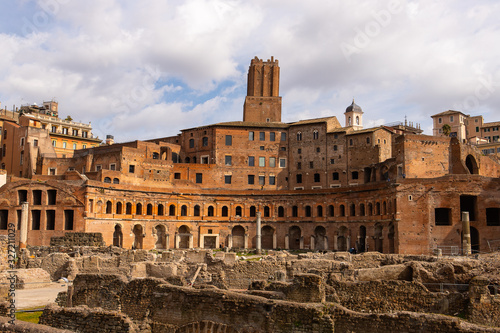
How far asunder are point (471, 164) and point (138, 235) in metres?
41.3

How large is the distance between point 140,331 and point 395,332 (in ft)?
24.8

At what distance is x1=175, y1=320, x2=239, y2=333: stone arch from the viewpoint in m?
13.2

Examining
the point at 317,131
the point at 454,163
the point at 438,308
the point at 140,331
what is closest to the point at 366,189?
the point at 454,163

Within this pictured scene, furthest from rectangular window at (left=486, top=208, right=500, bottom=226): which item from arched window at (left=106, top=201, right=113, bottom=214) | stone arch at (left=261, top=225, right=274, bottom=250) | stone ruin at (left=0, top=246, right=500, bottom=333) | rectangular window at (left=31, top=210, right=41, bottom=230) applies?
rectangular window at (left=31, top=210, right=41, bottom=230)

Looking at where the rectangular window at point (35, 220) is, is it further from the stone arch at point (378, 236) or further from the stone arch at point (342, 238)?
the stone arch at point (378, 236)

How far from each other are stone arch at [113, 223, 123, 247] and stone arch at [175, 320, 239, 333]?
44.3 metres

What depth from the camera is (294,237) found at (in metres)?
62.7

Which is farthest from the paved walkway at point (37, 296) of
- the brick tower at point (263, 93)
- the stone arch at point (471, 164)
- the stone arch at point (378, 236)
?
the brick tower at point (263, 93)

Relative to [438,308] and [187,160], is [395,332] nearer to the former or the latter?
[438,308]

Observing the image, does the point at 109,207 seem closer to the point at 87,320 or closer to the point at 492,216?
the point at 492,216

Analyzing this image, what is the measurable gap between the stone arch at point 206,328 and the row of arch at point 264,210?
38723 millimetres

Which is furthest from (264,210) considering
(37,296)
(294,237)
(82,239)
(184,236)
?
(37,296)

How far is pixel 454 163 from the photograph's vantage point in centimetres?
5409

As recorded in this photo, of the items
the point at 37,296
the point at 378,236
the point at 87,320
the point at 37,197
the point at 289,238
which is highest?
the point at 37,197
